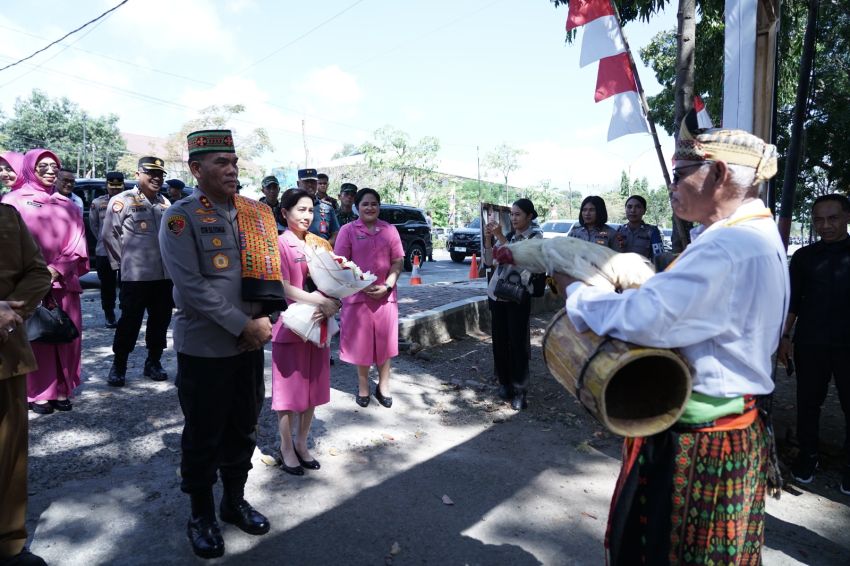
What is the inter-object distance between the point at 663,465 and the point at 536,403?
3.79 metres

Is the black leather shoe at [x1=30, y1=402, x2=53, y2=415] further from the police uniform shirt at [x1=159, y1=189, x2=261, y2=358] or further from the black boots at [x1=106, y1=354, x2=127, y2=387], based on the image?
the police uniform shirt at [x1=159, y1=189, x2=261, y2=358]

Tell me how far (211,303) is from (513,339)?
325cm

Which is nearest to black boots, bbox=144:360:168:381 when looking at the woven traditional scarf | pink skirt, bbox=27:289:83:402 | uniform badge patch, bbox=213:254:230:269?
pink skirt, bbox=27:289:83:402

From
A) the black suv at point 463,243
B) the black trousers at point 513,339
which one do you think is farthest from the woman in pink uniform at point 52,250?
the black suv at point 463,243

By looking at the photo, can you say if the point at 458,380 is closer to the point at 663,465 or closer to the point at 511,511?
the point at 511,511

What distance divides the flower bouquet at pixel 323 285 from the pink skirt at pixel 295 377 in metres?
0.14

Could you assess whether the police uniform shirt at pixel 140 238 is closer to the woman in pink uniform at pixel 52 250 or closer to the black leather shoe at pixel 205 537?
the woman in pink uniform at pixel 52 250

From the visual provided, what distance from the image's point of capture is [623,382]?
1.77 meters

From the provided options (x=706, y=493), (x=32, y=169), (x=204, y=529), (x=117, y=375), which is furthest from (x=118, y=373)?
(x=706, y=493)

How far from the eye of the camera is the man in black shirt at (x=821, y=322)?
3842 mm

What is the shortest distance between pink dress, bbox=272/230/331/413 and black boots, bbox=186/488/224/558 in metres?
0.88

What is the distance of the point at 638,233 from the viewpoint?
6.41 m

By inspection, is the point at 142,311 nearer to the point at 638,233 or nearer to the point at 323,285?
the point at 323,285

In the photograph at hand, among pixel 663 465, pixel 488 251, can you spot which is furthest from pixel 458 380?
pixel 663 465
